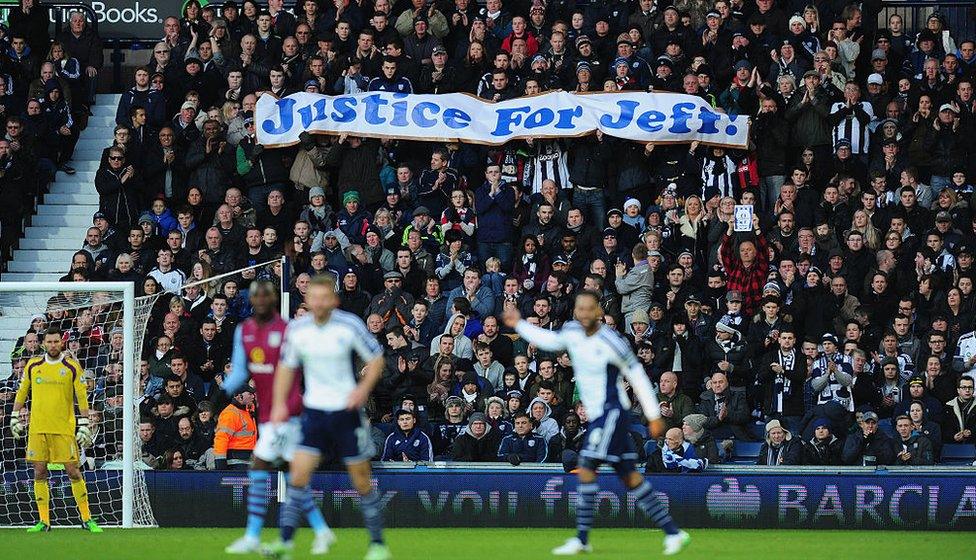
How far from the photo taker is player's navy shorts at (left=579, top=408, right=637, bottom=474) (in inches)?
496

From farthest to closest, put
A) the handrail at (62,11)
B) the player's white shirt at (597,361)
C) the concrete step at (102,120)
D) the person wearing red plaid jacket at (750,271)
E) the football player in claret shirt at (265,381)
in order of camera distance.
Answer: the handrail at (62,11) < the concrete step at (102,120) < the person wearing red plaid jacket at (750,271) < the player's white shirt at (597,361) < the football player in claret shirt at (265,381)

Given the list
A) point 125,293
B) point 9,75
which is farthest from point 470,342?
point 9,75

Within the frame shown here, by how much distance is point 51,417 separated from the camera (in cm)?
1628

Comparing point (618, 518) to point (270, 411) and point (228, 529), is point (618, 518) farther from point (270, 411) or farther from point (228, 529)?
point (270, 411)

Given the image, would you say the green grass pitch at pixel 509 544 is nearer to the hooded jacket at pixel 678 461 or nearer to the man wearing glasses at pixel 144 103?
the hooded jacket at pixel 678 461

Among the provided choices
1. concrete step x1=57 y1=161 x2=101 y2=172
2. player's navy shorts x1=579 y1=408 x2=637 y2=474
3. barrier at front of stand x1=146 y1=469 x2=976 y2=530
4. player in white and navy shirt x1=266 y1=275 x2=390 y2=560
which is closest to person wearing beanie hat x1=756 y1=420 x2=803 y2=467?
barrier at front of stand x1=146 y1=469 x2=976 y2=530

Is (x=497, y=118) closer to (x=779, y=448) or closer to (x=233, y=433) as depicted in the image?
(x=233, y=433)

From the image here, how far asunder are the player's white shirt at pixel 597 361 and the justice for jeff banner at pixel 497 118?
9.29 meters

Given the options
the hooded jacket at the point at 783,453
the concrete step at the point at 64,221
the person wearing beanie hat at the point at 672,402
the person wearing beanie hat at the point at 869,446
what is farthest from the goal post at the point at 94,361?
the person wearing beanie hat at the point at 869,446

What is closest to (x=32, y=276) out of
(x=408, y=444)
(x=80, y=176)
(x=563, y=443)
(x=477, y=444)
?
(x=80, y=176)

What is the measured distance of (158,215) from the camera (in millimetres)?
21828

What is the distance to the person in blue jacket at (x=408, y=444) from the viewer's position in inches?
712

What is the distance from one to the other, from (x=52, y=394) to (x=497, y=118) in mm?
7958

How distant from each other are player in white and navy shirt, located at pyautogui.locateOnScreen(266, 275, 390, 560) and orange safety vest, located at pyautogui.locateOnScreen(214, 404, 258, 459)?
6.50 meters
